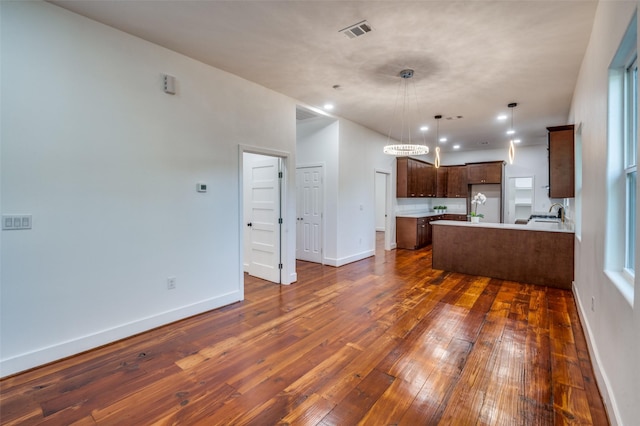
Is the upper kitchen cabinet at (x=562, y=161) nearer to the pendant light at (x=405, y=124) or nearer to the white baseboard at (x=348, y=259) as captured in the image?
the pendant light at (x=405, y=124)

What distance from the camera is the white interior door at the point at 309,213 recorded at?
6030mm

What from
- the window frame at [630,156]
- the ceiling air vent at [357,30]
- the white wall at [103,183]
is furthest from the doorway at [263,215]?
the window frame at [630,156]

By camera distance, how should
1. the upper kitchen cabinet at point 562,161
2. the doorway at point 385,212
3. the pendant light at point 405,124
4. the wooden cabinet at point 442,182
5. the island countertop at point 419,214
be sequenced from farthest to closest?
the wooden cabinet at point 442,182
the island countertop at point 419,214
the doorway at point 385,212
the upper kitchen cabinet at point 562,161
the pendant light at point 405,124

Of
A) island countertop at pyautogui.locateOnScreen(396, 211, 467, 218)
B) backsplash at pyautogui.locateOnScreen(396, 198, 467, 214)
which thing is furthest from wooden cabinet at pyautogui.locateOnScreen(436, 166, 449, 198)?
island countertop at pyautogui.locateOnScreen(396, 211, 467, 218)

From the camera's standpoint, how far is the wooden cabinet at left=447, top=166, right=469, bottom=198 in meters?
9.35

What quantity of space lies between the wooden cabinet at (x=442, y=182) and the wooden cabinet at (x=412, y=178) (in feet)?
2.45

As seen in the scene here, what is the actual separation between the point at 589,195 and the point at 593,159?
379mm

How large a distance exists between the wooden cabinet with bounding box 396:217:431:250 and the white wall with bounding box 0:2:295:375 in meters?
5.30

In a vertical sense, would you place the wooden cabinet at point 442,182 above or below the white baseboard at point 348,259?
above

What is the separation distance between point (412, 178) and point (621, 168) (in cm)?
624

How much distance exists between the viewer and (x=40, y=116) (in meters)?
2.41

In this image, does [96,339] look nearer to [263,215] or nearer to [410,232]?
[263,215]

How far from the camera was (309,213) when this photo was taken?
6.20 m

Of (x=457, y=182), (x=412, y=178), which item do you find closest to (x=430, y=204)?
(x=457, y=182)
